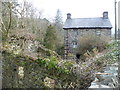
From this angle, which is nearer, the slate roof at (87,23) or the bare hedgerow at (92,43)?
the bare hedgerow at (92,43)

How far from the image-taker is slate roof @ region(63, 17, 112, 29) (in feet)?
29.8

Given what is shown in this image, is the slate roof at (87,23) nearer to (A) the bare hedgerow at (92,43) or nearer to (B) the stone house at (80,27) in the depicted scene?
(B) the stone house at (80,27)

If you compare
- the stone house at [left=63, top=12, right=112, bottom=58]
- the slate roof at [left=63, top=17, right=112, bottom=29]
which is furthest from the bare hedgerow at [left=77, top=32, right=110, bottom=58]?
the slate roof at [left=63, top=17, right=112, bottom=29]

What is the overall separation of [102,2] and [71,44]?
5.06m

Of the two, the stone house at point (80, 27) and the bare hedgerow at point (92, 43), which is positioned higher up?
the stone house at point (80, 27)

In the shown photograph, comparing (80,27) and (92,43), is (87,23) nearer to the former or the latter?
(80,27)

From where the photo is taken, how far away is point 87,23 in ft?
30.3

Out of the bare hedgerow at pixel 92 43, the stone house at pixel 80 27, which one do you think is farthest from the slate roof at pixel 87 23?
the bare hedgerow at pixel 92 43

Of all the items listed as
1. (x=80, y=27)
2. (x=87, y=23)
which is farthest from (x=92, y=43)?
(x=87, y=23)

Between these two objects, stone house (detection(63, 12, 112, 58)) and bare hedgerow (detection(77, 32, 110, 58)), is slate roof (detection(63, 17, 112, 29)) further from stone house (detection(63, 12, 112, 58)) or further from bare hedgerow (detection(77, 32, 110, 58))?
bare hedgerow (detection(77, 32, 110, 58))

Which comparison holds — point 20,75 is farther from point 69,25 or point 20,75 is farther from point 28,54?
point 69,25

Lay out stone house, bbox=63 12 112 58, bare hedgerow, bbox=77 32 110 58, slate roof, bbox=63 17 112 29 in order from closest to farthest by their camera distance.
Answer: bare hedgerow, bbox=77 32 110 58, stone house, bbox=63 12 112 58, slate roof, bbox=63 17 112 29

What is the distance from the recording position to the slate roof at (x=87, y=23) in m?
9.08

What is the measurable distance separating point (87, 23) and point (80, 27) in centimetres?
53
